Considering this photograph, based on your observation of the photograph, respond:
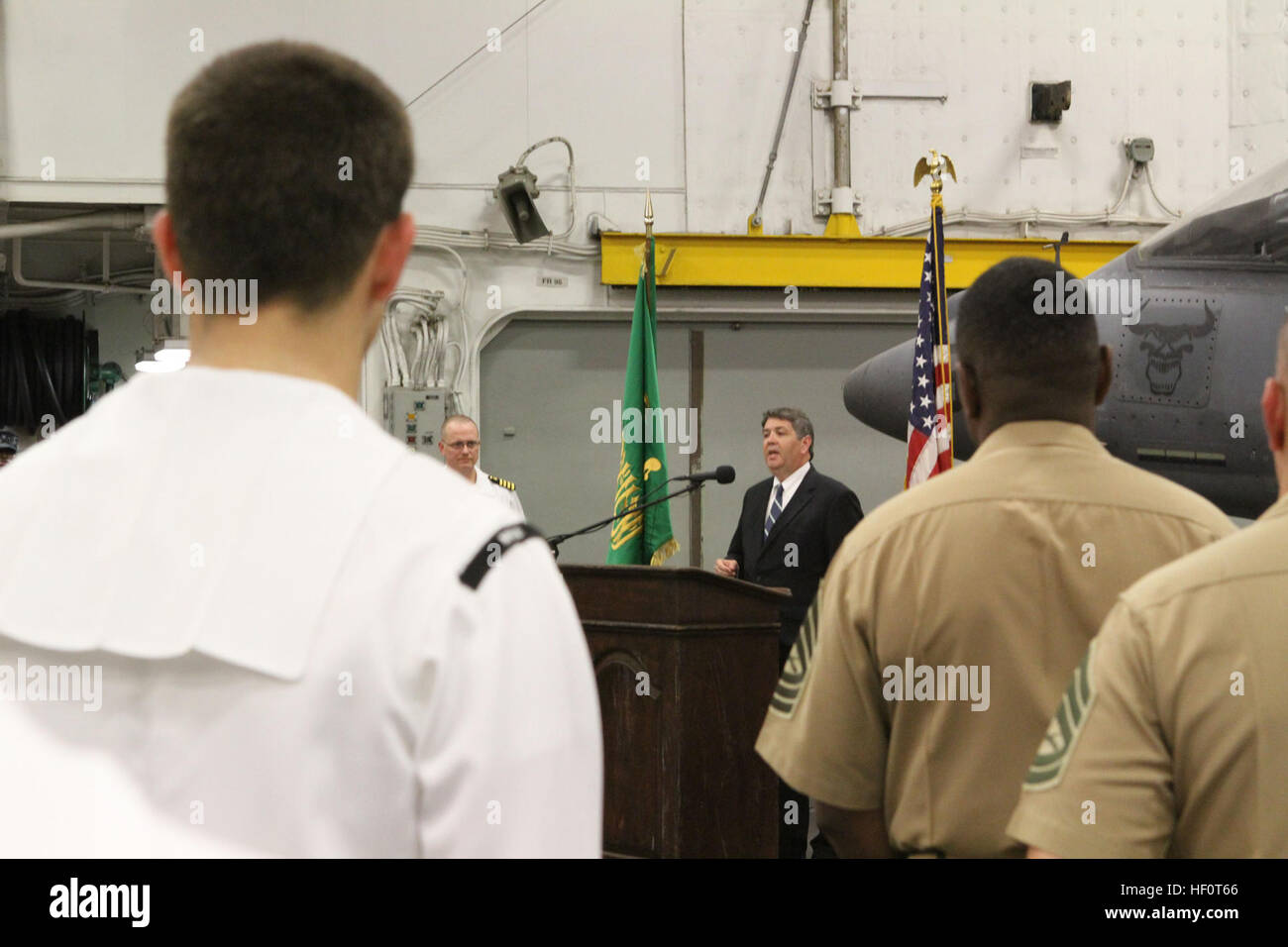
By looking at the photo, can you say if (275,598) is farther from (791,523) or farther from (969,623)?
(791,523)

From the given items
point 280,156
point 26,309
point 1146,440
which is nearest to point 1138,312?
point 1146,440

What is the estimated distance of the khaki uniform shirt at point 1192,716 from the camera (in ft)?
3.62

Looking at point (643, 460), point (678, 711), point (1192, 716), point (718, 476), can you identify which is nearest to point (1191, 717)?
point (1192, 716)

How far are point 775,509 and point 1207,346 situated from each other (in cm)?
198

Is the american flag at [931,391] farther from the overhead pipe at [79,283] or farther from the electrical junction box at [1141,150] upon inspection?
the overhead pipe at [79,283]

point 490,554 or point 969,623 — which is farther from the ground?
point 490,554

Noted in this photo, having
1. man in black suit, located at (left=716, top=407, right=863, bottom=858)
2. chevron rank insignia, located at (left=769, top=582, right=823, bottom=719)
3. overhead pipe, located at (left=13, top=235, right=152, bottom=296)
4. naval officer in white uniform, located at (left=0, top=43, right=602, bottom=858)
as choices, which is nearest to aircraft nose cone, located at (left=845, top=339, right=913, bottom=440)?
man in black suit, located at (left=716, top=407, right=863, bottom=858)

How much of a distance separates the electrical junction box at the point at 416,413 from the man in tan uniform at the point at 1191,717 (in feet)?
21.9

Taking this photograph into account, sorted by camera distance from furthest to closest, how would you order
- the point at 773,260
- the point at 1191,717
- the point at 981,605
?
the point at 773,260 → the point at 981,605 → the point at 1191,717

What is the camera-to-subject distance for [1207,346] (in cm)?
315

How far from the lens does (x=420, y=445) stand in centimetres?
755

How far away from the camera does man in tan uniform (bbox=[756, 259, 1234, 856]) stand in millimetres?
1505
